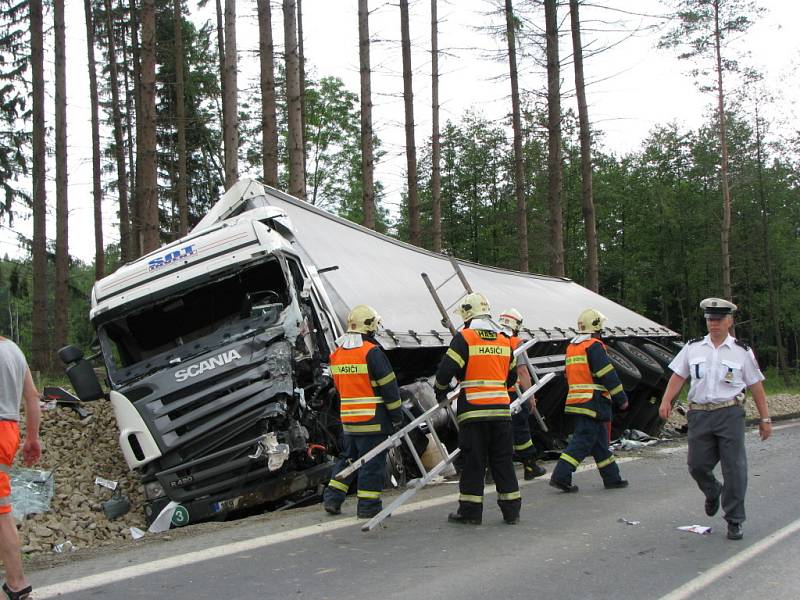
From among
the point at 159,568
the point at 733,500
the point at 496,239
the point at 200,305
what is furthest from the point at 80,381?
the point at 496,239

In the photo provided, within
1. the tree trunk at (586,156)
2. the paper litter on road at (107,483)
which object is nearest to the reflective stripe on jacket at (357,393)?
the paper litter on road at (107,483)

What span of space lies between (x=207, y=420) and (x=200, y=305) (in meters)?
1.49

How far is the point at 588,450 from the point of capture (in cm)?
731

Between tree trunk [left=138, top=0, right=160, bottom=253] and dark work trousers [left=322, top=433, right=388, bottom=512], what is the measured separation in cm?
786

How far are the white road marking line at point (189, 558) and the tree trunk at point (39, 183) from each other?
11040mm

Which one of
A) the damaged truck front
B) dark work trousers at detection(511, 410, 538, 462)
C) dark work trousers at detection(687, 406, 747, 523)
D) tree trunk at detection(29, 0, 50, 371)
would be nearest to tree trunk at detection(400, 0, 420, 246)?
tree trunk at detection(29, 0, 50, 371)

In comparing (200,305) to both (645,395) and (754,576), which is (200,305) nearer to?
(754,576)

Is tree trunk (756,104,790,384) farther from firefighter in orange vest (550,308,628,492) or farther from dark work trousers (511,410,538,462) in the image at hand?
firefighter in orange vest (550,308,628,492)

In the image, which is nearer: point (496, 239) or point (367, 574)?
point (367, 574)

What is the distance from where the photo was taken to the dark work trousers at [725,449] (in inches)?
209

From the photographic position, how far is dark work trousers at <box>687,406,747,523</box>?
5316 mm

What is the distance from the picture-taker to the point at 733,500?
533cm

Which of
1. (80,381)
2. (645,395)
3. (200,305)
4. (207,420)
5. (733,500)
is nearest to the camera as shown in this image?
(733,500)

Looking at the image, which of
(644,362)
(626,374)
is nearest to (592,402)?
(626,374)
